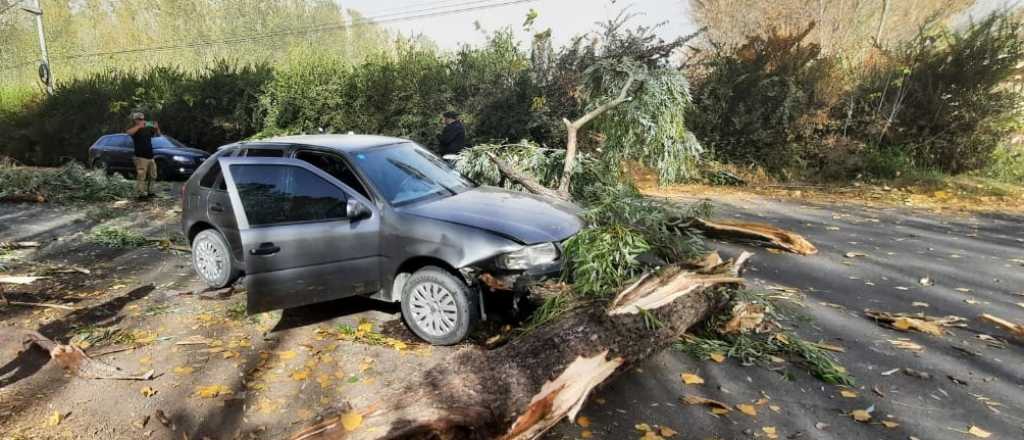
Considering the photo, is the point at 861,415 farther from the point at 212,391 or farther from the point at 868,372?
the point at 212,391

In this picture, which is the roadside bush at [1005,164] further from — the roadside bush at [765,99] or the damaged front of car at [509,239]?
the damaged front of car at [509,239]

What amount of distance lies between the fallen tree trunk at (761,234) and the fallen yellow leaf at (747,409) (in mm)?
3528

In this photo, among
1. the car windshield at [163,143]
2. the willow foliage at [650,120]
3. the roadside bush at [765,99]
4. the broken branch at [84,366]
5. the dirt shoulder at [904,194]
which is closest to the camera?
the broken branch at [84,366]

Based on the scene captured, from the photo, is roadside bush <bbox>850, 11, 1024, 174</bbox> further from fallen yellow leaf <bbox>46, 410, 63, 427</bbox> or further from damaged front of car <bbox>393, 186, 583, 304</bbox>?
fallen yellow leaf <bbox>46, 410, 63, 427</bbox>

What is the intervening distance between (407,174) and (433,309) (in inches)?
54.5

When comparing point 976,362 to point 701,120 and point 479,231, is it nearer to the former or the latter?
point 479,231

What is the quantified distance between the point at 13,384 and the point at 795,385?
17.4ft

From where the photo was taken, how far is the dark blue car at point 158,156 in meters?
13.8

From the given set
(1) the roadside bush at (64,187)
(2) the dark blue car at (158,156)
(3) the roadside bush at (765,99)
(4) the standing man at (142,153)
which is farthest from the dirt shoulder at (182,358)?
(3) the roadside bush at (765,99)

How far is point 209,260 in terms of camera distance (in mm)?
5625

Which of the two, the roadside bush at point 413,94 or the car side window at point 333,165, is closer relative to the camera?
the car side window at point 333,165

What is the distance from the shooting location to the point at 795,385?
3531 millimetres

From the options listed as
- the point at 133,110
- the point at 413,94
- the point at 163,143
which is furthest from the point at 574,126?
the point at 133,110

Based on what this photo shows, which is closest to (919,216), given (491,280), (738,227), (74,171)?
(738,227)
